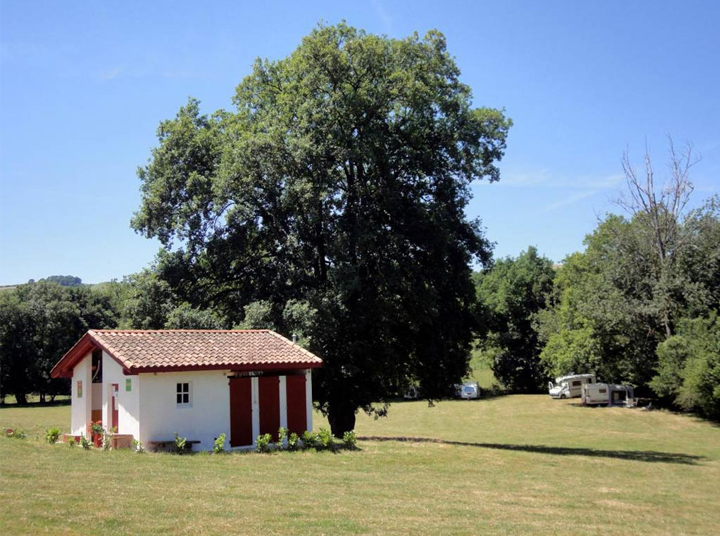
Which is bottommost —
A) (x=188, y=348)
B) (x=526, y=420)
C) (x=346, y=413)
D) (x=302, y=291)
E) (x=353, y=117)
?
(x=526, y=420)

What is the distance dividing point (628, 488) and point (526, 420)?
30.9m

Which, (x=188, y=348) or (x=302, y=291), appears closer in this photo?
(x=188, y=348)

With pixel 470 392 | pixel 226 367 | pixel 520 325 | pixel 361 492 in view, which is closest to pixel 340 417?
pixel 226 367

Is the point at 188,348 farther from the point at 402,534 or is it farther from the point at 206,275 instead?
the point at 402,534

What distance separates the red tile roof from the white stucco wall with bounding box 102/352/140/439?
28.8 inches

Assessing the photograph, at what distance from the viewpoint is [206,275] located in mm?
31016

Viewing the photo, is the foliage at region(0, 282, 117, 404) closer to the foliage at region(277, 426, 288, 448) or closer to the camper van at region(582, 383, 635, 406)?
the camper van at region(582, 383, 635, 406)

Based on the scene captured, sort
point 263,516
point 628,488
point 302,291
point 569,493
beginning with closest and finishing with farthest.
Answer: point 263,516 < point 569,493 < point 628,488 < point 302,291

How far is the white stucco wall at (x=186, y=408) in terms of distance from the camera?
64.7 feet

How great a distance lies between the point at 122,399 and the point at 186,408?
2.05 m

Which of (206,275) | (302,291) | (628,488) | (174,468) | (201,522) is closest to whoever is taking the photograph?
(201,522)

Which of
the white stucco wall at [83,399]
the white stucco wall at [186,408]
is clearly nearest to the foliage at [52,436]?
the white stucco wall at [83,399]

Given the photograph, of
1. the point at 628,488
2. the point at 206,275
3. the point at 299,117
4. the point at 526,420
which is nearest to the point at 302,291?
the point at 206,275

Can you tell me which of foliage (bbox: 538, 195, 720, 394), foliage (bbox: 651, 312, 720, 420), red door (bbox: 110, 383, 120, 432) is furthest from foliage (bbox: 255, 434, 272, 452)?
foliage (bbox: 538, 195, 720, 394)
